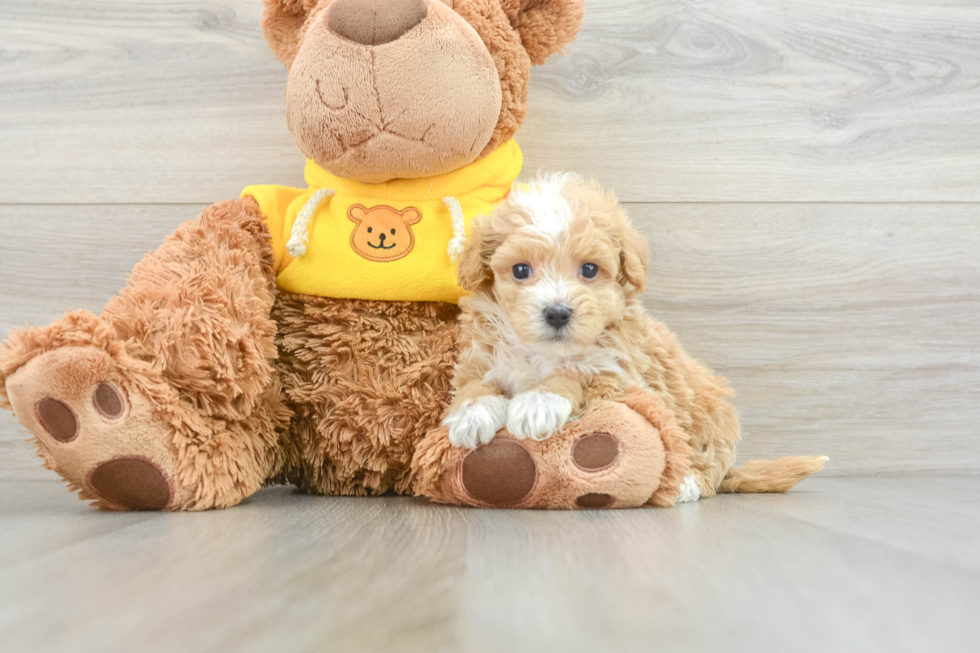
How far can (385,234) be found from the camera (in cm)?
105

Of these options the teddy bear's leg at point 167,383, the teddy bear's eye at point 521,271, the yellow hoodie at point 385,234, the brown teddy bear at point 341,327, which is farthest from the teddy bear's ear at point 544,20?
Result: the teddy bear's leg at point 167,383

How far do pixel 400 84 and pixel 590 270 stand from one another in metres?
0.34

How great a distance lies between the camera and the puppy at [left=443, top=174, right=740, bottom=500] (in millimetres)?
874

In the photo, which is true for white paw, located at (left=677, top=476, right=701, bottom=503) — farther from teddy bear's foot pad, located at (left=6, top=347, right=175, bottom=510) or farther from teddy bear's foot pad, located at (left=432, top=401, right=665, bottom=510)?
teddy bear's foot pad, located at (left=6, top=347, right=175, bottom=510)

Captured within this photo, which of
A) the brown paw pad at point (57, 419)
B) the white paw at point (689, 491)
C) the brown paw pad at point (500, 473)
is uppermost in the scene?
the brown paw pad at point (57, 419)

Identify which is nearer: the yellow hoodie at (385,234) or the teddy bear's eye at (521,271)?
the teddy bear's eye at (521,271)

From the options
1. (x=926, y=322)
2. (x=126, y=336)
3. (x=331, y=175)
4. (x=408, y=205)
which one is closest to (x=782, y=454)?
(x=926, y=322)

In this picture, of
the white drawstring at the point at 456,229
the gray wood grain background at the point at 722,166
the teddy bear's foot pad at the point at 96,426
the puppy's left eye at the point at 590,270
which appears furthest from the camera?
the gray wood grain background at the point at 722,166

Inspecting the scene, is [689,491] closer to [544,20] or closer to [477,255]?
[477,255]

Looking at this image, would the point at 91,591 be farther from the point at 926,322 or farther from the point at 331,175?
the point at 926,322

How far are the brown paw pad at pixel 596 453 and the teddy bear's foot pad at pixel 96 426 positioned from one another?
466mm

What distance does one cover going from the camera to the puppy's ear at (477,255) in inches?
37.7

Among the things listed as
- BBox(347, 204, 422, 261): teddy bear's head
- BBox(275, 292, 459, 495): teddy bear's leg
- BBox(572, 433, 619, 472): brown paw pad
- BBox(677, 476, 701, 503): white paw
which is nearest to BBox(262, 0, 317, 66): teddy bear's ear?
BBox(347, 204, 422, 261): teddy bear's head

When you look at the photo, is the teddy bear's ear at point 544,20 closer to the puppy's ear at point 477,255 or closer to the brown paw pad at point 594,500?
the puppy's ear at point 477,255
